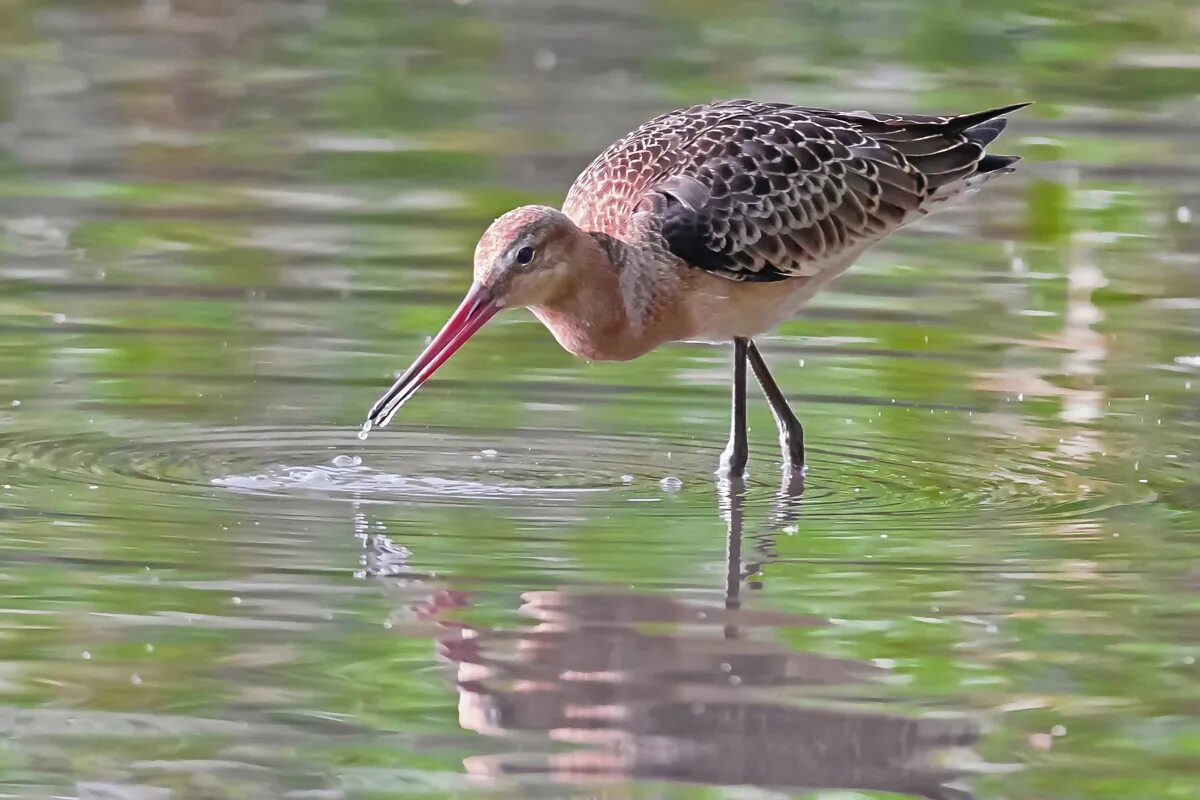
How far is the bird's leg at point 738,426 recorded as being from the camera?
9703mm

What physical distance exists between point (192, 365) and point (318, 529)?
8.93ft

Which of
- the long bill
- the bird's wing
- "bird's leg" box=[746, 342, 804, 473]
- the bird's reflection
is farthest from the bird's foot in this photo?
the bird's reflection

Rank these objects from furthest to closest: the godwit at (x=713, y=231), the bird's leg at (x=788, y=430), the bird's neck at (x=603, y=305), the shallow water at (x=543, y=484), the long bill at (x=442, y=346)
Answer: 1. the bird's leg at (x=788, y=430)
2. the bird's neck at (x=603, y=305)
3. the godwit at (x=713, y=231)
4. the long bill at (x=442, y=346)
5. the shallow water at (x=543, y=484)

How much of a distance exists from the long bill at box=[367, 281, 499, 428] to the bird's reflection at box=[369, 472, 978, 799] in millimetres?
1274

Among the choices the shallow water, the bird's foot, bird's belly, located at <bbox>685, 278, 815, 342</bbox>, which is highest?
bird's belly, located at <bbox>685, 278, 815, 342</bbox>

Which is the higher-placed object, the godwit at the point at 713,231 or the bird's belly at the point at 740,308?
the godwit at the point at 713,231

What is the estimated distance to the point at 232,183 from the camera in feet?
50.3

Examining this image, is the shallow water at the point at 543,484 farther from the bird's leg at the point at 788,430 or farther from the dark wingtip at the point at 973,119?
the dark wingtip at the point at 973,119

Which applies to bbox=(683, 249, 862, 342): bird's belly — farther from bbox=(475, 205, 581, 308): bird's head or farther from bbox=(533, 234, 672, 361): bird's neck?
bbox=(475, 205, 581, 308): bird's head

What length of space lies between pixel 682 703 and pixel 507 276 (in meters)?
2.72

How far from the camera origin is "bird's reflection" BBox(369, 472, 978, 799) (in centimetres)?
615

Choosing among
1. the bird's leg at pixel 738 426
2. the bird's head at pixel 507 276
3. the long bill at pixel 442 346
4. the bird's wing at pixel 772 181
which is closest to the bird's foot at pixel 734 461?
the bird's leg at pixel 738 426

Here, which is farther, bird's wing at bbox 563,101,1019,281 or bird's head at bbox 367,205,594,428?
bird's wing at bbox 563,101,1019,281

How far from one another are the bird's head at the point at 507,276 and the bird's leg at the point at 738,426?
3.08ft
